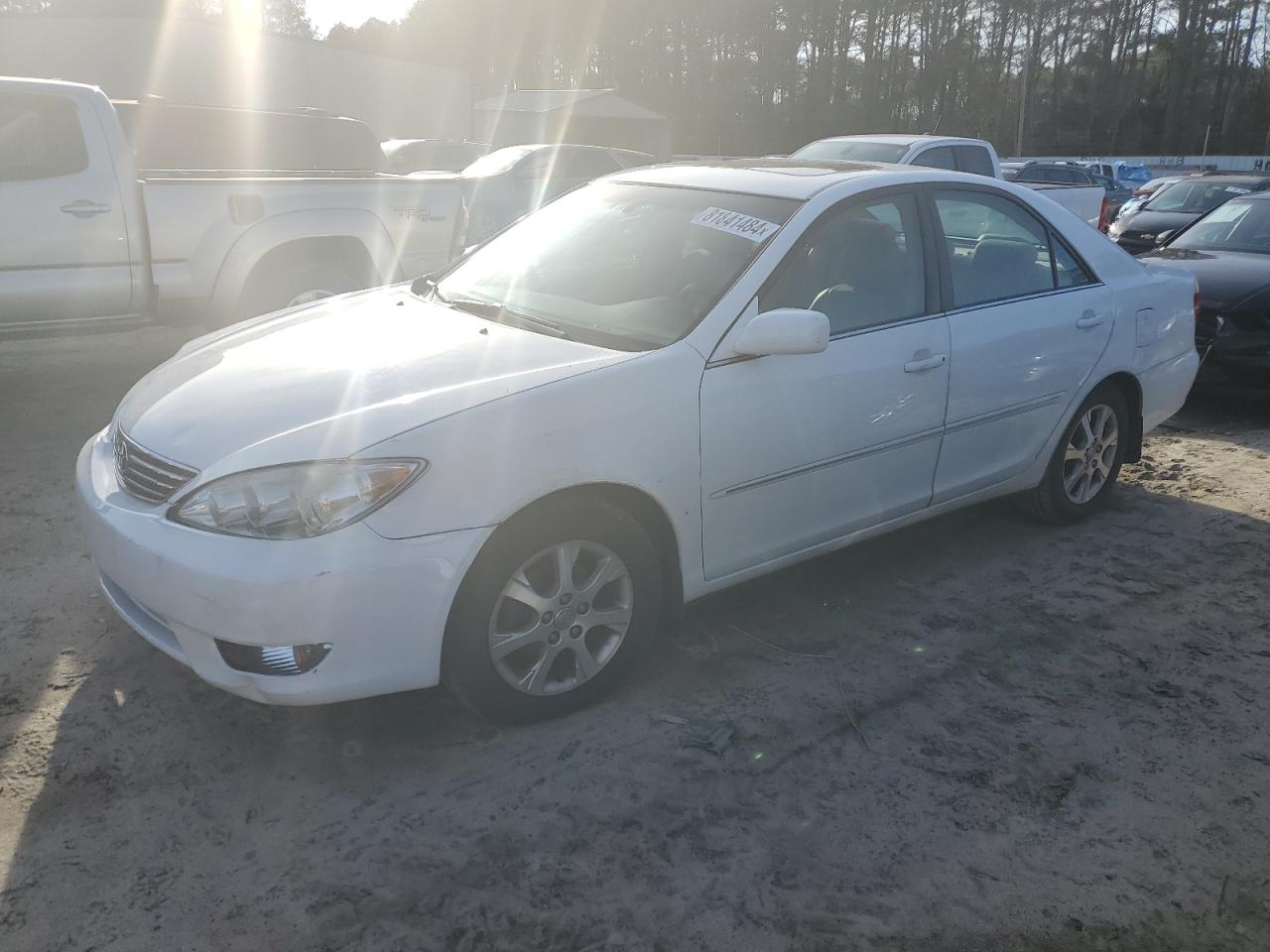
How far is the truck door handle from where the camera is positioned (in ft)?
22.0

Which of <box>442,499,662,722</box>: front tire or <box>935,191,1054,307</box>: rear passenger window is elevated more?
<box>935,191,1054,307</box>: rear passenger window

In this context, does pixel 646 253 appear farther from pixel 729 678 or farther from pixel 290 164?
pixel 290 164

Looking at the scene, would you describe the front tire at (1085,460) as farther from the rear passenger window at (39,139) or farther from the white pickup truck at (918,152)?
the white pickup truck at (918,152)

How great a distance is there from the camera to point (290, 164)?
30.0 feet

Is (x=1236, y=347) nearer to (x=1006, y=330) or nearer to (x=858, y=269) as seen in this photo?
(x=1006, y=330)

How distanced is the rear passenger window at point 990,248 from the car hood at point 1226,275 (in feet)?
9.74

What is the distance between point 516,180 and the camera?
1198 cm

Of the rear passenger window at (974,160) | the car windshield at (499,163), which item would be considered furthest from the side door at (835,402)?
the car windshield at (499,163)

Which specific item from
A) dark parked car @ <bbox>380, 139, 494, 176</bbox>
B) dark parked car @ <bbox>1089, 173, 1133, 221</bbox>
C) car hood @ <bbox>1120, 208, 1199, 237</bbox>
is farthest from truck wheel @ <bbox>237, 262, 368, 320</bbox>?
dark parked car @ <bbox>1089, 173, 1133, 221</bbox>

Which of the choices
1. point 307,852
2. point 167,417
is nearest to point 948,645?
point 307,852

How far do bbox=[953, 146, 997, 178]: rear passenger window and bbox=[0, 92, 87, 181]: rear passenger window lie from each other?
8.49 meters

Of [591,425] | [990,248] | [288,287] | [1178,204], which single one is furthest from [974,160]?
[591,425]

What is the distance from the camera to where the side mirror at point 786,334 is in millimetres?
3342

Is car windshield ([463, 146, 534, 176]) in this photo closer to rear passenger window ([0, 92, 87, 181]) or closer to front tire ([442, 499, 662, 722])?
rear passenger window ([0, 92, 87, 181])
